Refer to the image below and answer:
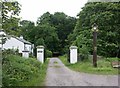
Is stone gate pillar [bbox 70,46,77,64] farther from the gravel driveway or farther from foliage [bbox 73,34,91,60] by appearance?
the gravel driveway

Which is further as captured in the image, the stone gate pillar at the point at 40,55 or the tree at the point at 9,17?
the stone gate pillar at the point at 40,55

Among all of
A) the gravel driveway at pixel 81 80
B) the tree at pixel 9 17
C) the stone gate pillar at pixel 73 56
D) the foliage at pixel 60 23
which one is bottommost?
the gravel driveway at pixel 81 80

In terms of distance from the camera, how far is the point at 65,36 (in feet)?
236

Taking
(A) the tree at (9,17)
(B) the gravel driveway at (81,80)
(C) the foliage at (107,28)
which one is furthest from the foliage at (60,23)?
(A) the tree at (9,17)

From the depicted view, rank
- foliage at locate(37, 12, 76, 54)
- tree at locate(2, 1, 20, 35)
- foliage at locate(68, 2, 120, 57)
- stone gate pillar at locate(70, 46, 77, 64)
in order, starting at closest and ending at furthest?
tree at locate(2, 1, 20, 35) < stone gate pillar at locate(70, 46, 77, 64) < foliage at locate(68, 2, 120, 57) < foliage at locate(37, 12, 76, 54)

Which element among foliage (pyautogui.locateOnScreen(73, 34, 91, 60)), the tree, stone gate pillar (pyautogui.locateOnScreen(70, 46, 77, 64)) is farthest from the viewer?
stone gate pillar (pyautogui.locateOnScreen(70, 46, 77, 64))

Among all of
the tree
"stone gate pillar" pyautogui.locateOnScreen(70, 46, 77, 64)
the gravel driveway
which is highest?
the tree

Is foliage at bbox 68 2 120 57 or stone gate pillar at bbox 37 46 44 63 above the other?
foliage at bbox 68 2 120 57

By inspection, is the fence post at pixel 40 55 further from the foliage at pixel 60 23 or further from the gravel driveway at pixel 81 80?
the foliage at pixel 60 23

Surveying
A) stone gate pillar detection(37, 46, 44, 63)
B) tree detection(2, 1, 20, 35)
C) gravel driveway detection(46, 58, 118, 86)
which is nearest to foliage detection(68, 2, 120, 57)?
stone gate pillar detection(37, 46, 44, 63)

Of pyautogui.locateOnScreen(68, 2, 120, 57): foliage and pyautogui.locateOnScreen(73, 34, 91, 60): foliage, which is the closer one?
pyautogui.locateOnScreen(73, 34, 91, 60): foliage

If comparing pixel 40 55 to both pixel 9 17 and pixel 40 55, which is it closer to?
pixel 40 55

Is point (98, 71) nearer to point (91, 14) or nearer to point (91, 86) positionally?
point (91, 86)

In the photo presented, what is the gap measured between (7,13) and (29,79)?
3009 mm
